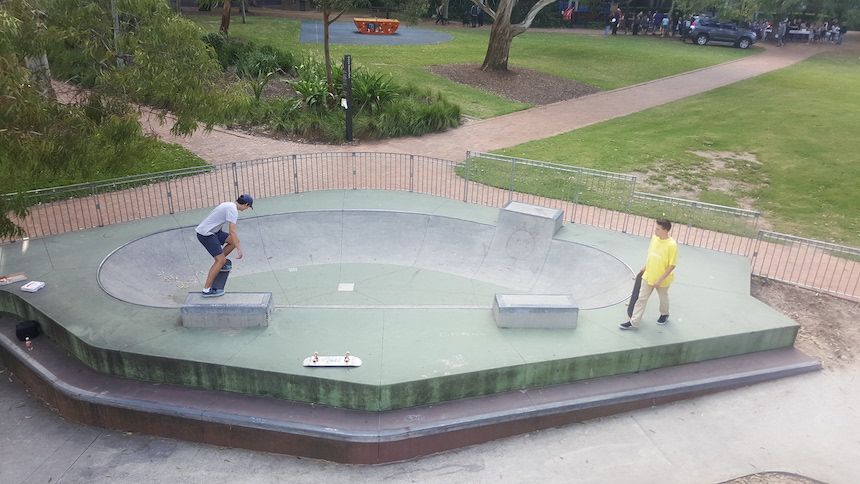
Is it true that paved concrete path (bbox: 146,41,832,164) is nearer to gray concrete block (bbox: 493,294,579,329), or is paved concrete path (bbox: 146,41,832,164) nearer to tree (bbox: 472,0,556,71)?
tree (bbox: 472,0,556,71)

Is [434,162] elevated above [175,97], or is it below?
below

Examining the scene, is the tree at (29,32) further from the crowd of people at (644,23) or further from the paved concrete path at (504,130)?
the crowd of people at (644,23)

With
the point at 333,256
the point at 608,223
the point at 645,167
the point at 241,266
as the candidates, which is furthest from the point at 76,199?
the point at 645,167

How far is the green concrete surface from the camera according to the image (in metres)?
8.05

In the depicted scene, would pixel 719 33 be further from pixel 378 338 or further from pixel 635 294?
pixel 378 338

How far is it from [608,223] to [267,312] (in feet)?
27.7

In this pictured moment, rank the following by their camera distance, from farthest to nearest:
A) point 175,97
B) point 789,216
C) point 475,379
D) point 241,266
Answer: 1. point 789,216
2. point 241,266
3. point 175,97
4. point 475,379

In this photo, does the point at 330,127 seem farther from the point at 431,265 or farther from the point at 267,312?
the point at 267,312

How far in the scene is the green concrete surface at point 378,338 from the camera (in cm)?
805

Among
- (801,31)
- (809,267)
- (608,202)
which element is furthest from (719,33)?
(809,267)

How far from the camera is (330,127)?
20.5 meters

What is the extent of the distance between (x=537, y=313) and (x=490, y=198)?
6.79m

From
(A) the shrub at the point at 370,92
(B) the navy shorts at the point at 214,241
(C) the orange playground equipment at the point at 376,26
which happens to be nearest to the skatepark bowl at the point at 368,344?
(B) the navy shorts at the point at 214,241

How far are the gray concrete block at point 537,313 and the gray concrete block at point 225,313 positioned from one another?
3.57m
